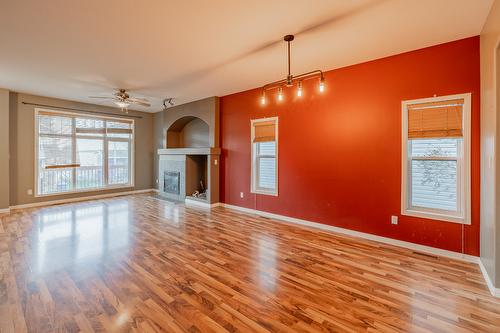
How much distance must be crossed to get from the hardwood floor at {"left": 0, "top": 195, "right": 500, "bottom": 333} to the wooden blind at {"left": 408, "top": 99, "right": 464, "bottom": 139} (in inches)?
65.8

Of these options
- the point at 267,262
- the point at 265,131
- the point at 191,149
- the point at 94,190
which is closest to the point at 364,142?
the point at 265,131

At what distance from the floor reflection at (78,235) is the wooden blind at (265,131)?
320 cm

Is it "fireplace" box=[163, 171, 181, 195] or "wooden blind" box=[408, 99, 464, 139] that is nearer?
"wooden blind" box=[408, 99, 464, 139]

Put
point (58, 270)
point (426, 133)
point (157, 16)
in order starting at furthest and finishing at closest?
point (426, 133) < point (58, 270) < point (157, 16)

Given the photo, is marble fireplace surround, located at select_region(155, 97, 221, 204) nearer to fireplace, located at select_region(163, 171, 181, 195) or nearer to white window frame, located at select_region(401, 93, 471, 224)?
fireplace, located at select_region(163, 171, 181, 195)

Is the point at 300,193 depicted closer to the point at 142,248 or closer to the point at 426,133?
the point at 426,133

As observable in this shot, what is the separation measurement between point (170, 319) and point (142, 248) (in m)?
1.72

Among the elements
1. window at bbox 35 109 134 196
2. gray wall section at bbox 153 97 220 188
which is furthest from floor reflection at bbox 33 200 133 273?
gray wall section at bbox 153 97 220 188

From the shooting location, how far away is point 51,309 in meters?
2.04

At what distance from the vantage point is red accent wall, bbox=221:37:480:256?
3.08 metres

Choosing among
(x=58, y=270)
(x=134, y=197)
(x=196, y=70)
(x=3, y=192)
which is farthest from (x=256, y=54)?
(x=3, y=192)

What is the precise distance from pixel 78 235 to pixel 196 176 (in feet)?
11.2

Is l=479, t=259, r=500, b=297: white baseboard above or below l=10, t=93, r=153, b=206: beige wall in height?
below

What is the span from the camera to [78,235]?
12.8 feet
